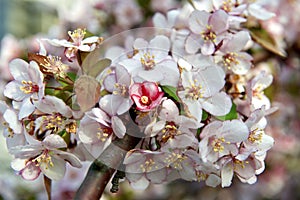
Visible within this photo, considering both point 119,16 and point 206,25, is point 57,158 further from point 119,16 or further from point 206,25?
point 119,16

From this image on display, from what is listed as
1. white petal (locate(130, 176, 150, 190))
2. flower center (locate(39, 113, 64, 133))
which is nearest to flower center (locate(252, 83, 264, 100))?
white petal (locate(130, 176, 150, 190))

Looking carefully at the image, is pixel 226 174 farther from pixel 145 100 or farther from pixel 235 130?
pixel 145 100

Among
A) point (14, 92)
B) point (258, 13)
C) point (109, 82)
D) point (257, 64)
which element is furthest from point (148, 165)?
point (257, 64)

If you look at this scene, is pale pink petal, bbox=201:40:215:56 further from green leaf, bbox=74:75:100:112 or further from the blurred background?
the blurred background

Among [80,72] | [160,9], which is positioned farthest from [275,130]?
[80,72]

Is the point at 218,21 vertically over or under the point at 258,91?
over

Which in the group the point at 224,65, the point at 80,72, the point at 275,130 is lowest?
the point at 275,130
